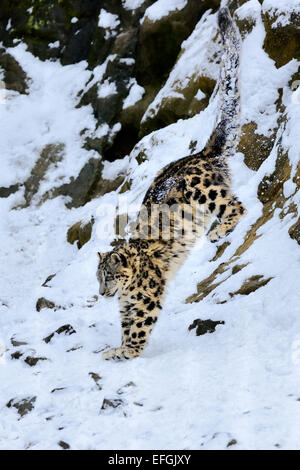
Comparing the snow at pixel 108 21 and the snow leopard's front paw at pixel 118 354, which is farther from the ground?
the snow at pixel 108 21

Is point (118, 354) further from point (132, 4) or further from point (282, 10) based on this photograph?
point (132, 4)

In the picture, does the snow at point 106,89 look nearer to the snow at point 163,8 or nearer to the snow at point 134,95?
the snow at point 134,95

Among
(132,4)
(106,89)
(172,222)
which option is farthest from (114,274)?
(132,4)

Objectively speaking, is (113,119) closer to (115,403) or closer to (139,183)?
(139,183)

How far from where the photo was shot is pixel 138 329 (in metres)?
7.16

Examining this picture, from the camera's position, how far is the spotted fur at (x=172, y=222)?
7.27 metres

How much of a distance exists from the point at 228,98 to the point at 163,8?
10969 mm

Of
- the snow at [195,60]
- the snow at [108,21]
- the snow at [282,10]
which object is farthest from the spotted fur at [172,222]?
the snow at [108,21]

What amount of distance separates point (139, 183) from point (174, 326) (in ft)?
20.9

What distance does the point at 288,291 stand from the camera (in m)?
6.03

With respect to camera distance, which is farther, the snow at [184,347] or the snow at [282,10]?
the snow at [282,10]

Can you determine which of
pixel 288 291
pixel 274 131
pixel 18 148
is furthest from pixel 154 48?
pixel 288 291

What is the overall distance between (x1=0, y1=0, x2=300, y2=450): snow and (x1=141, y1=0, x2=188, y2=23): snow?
4.47m

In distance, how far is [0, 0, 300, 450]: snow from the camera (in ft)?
16.1
